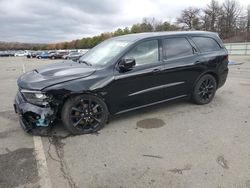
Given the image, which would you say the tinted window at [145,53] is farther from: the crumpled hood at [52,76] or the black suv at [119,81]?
the crumpled hood at [52,76]

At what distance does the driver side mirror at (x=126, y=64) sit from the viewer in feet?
A: 14.4

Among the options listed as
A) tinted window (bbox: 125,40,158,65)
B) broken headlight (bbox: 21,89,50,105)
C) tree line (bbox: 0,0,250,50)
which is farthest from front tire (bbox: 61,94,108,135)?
tree line (bbox: 0,0,250,50)

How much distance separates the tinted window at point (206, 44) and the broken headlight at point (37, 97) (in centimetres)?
360

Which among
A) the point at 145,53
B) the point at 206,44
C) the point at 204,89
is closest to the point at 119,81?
the point at 145,53

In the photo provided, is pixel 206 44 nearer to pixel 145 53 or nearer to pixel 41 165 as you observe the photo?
pixel 145 53

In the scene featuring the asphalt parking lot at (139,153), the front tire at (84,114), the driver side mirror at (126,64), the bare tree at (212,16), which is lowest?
the asphalt parking lot at (139,153)

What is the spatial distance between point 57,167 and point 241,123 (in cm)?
343

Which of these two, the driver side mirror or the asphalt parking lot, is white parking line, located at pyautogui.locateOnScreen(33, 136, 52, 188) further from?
the driver side mirror

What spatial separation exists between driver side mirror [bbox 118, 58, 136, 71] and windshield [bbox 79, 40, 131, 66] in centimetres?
28

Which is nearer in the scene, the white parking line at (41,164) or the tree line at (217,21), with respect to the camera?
the white parking line at (41,164)

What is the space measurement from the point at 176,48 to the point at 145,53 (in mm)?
865

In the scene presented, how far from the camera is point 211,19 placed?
64438 millimetres

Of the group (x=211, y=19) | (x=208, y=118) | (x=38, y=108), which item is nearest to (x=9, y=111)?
(x=38, y=108)

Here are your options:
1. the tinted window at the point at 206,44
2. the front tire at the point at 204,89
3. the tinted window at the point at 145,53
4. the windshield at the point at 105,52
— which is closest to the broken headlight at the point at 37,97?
the windshield at the point at 105,52
